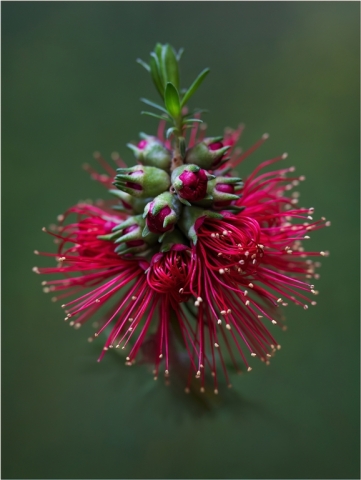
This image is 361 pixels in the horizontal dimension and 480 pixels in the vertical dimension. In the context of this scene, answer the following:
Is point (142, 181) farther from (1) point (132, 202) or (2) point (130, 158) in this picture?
(2) point (130, 158)

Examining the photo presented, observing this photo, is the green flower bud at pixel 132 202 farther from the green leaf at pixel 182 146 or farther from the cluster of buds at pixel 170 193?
the green leaf at pixel 182 146

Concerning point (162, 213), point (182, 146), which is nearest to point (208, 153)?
point (182, 146)

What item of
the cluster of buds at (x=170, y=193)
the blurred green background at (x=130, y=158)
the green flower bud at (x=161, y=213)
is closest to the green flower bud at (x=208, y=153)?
the cluster of buds at (x=170, y=193)

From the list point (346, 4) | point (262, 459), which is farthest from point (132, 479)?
point (346, 4)

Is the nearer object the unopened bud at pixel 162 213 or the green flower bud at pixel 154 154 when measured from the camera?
the unopened bud at pixel 162 213

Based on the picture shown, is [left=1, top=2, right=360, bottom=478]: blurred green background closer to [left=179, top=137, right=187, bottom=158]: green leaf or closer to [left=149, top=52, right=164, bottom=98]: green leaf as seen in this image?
[left=179, top=137, right=187, bottom=158]: green leaf
